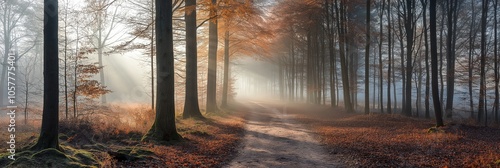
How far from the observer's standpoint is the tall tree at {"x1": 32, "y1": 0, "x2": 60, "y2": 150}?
6105mm

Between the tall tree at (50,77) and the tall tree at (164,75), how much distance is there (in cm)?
352

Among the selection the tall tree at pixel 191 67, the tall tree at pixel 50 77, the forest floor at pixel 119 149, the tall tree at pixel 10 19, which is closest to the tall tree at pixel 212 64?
the tall tree at pixel 191 67

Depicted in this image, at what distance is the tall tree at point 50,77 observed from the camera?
6105 mm

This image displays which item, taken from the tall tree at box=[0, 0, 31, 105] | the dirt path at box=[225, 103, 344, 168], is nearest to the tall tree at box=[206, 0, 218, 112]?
the dirt path at box=[225, 103, 344, 168]

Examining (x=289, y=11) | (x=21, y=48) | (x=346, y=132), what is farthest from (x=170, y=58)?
(x=21, y=48)

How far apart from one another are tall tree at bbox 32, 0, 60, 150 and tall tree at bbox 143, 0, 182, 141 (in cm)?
352

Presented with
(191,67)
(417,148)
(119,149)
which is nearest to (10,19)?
(191,67)

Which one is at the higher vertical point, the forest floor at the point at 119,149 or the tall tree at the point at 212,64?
the tall tree at the point at 212,64

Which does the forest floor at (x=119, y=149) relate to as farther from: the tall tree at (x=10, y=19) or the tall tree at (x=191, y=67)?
the tall tree at (x=10, y=19)

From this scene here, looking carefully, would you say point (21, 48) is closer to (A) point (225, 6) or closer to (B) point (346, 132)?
(A) point (225, 6)

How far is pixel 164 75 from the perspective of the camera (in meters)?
9.81

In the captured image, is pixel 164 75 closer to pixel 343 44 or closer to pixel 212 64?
pixel 212 64

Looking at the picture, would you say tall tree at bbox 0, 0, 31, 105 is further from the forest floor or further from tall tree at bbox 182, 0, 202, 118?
tall tree at bbox 182, 0, 202, 118

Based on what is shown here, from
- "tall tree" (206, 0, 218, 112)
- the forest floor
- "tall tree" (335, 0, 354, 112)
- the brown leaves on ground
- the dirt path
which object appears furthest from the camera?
"tall tree" (335, 0, 354, 112)
